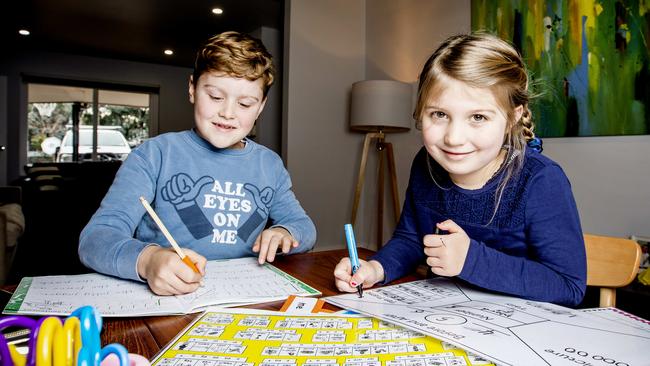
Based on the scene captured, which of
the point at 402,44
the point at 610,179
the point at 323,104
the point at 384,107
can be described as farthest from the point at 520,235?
the point at 323,104

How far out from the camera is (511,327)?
18.1 inches

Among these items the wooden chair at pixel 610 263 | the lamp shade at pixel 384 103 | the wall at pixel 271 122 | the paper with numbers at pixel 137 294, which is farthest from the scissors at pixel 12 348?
the wall at pixel 271 122

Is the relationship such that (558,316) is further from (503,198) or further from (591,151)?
(591,151)

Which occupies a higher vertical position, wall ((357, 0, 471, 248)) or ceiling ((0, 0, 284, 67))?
ceiling ((0, 0, 284, 67))

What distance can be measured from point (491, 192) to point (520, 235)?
0.09 m

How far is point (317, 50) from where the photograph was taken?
3488mm

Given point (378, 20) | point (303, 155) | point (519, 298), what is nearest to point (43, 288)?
point (519, 298)

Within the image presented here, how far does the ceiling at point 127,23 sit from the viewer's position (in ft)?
14.1

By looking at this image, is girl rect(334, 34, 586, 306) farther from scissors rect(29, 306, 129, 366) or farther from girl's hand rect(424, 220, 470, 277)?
scissors rect(29, 306, 129, 366)

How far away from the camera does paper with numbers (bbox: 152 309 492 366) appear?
1.29 feet

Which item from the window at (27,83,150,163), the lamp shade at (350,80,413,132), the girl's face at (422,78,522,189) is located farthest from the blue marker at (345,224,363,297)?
the window at (27,83,150,163)

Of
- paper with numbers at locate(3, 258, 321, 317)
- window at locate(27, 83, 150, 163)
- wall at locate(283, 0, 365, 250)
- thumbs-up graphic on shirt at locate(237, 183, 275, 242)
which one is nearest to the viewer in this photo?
paper with numbers at locate(3, 258, 321, 317)

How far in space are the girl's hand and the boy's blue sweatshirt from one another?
0.43 metres

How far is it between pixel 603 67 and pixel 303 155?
2.14 metres
